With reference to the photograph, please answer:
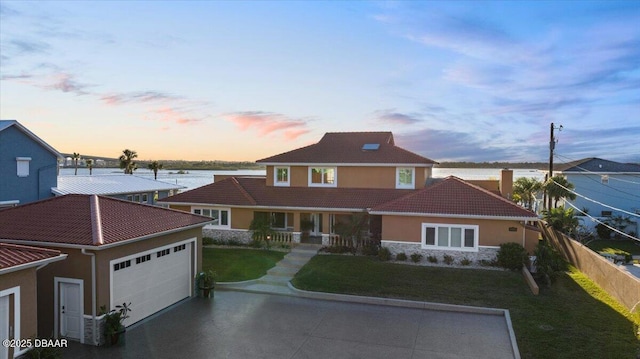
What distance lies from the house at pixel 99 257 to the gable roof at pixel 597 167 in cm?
3515

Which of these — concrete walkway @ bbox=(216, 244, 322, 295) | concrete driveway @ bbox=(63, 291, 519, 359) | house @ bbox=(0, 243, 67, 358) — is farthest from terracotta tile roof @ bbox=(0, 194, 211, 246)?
concrete walkway @ bbox=(216, 244, 322, 295)

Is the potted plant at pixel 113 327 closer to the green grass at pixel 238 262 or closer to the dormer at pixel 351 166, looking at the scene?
the green grass at pixel 238 262

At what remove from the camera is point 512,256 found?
65.7ft

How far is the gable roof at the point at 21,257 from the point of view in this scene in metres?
9.42

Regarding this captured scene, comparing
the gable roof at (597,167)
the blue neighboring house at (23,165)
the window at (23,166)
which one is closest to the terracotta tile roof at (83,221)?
the blue neighboring house at (23,165)

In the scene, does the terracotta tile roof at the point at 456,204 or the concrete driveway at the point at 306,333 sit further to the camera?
the terracotta tile roof at the point at 456,204

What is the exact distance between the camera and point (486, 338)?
12.9m

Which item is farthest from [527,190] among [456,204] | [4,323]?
[4,323]

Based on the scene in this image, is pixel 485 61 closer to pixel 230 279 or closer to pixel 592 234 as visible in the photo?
pixel 230 279

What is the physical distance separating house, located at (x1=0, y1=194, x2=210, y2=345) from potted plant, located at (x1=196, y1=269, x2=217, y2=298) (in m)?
0.39

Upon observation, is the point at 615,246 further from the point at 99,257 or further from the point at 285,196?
the point at 99,257

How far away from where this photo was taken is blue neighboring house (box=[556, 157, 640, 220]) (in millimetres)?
34875

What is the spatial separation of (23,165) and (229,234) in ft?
47.4

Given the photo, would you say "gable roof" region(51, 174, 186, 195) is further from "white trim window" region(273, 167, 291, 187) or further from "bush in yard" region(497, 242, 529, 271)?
"bush in yard" region(497, 242, 529, 271)
